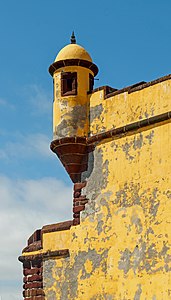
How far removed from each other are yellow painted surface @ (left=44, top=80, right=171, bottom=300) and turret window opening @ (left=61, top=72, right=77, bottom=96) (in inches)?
25.2

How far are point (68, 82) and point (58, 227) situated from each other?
3.24 meters

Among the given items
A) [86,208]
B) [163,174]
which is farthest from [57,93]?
[163,174]

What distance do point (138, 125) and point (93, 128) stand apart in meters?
1.45

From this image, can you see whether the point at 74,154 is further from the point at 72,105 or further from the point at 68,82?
the point at 68,82

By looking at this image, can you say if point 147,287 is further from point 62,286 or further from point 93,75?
point 93,75

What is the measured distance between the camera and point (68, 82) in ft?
50.4

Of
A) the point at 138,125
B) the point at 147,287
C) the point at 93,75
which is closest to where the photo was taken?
the point at 147,287

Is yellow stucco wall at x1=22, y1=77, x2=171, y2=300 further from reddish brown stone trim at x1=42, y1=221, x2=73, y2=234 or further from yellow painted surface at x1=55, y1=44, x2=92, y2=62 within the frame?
yellow painted surface at x1=55, y1=44, x2=92, y2=62

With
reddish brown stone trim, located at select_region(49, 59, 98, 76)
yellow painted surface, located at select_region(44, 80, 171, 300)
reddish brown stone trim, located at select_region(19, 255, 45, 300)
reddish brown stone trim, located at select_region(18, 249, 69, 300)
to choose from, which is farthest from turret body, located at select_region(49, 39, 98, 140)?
reddish brown stone trim, located at select_region(19, 255, 45, 300)

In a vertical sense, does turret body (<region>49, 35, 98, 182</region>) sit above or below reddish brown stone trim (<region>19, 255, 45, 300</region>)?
above

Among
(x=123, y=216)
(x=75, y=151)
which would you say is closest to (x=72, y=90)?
(x=75, y=151)

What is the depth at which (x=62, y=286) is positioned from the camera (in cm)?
1461

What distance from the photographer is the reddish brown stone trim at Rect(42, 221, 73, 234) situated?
48.8ft

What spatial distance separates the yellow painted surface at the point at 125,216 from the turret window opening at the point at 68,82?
640 mm
